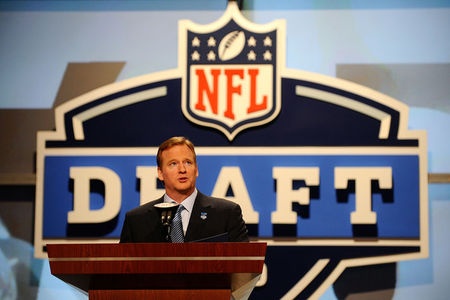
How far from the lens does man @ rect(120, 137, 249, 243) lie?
3055 mm

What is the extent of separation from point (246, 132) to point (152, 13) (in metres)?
0.92

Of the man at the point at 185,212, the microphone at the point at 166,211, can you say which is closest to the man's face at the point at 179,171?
the man at the point at 185,212

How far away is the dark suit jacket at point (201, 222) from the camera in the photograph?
3045mm

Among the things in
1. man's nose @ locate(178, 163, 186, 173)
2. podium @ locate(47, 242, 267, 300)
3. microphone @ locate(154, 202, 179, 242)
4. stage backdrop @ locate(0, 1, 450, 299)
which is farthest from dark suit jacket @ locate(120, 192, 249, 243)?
stage backdrop @ locate(0, 1, 450, 299)

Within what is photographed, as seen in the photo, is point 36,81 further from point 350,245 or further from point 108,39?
point 350,245

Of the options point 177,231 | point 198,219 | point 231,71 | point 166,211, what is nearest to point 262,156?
point 231,71

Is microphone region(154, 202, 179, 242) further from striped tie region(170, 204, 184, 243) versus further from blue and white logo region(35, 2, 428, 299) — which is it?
blue and white logo region(35, 2, 428, 299)

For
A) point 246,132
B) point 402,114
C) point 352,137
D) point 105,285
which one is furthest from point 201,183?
point 105,285

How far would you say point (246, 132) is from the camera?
426 cm

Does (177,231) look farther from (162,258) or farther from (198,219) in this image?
(162,258)

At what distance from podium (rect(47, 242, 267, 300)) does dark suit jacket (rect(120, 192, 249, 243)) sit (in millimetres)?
565

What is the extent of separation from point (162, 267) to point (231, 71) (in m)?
2.05

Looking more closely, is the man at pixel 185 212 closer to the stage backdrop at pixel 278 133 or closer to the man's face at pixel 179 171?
the man's face at pixel 179 171

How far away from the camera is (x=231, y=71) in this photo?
4.27 meters
